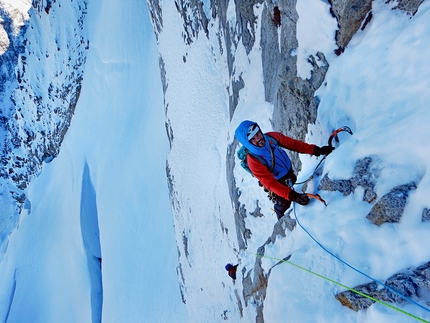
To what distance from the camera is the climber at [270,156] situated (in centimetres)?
341

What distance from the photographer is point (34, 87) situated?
81.3 feet

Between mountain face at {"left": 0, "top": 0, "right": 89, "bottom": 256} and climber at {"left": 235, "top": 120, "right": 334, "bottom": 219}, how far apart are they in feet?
69.5

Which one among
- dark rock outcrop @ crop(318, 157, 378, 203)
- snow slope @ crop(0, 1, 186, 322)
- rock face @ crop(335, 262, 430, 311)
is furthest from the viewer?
snow slope @ crop(0, 1, 186, 322)

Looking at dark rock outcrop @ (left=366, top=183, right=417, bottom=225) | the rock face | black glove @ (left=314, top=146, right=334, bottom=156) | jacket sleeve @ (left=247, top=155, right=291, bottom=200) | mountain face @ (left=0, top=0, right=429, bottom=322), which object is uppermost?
mountain face @ (left=0, top=0, right=429, bottom=322)

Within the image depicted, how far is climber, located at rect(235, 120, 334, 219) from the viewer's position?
341cm

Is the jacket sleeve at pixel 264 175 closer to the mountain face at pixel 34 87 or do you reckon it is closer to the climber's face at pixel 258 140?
the climber's face at pixel 258 140

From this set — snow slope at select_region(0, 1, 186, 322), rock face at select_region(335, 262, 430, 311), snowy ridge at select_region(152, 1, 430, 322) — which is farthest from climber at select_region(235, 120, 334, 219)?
snow slope at select_region(0, 1, 186, 322)

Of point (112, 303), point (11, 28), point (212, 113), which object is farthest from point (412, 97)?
point (11, 28)

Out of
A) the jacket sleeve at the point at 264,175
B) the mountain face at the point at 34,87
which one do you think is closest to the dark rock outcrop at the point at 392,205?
the jacket sleeve at the point at 264,175

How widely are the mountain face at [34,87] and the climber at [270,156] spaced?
21197 millimetres

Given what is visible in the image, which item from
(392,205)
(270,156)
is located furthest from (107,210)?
(392,205)

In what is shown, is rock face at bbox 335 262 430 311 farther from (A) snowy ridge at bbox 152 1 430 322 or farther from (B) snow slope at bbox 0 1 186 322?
(B) snow slope at bbox 0 1 186 322

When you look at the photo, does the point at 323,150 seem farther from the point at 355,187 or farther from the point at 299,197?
the point at 355,187

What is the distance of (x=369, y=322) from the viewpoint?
2209mm
